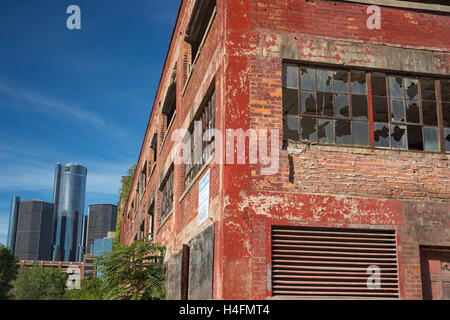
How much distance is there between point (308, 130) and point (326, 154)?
59 cm

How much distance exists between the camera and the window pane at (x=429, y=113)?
420 inches

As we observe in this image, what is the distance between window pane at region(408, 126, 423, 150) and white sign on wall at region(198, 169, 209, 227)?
421cm

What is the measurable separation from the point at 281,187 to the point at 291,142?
943mm

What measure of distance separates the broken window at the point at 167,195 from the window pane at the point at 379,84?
8408 mm

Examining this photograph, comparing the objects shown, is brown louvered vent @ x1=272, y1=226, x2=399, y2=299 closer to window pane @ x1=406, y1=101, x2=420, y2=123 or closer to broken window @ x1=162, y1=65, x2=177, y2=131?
window pane @ x1=406, y1=101, x2=420, y2=123

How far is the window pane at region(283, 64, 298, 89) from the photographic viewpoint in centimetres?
1016

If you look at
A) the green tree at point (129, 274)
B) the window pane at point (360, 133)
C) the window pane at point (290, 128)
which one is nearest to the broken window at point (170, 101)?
the green tree at point (129, 274)

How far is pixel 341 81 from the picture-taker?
10.4m

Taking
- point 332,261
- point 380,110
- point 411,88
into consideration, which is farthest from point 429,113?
point 332,261

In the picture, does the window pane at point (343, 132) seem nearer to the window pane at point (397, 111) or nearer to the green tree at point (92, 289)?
the window pane at point (397, 111)
